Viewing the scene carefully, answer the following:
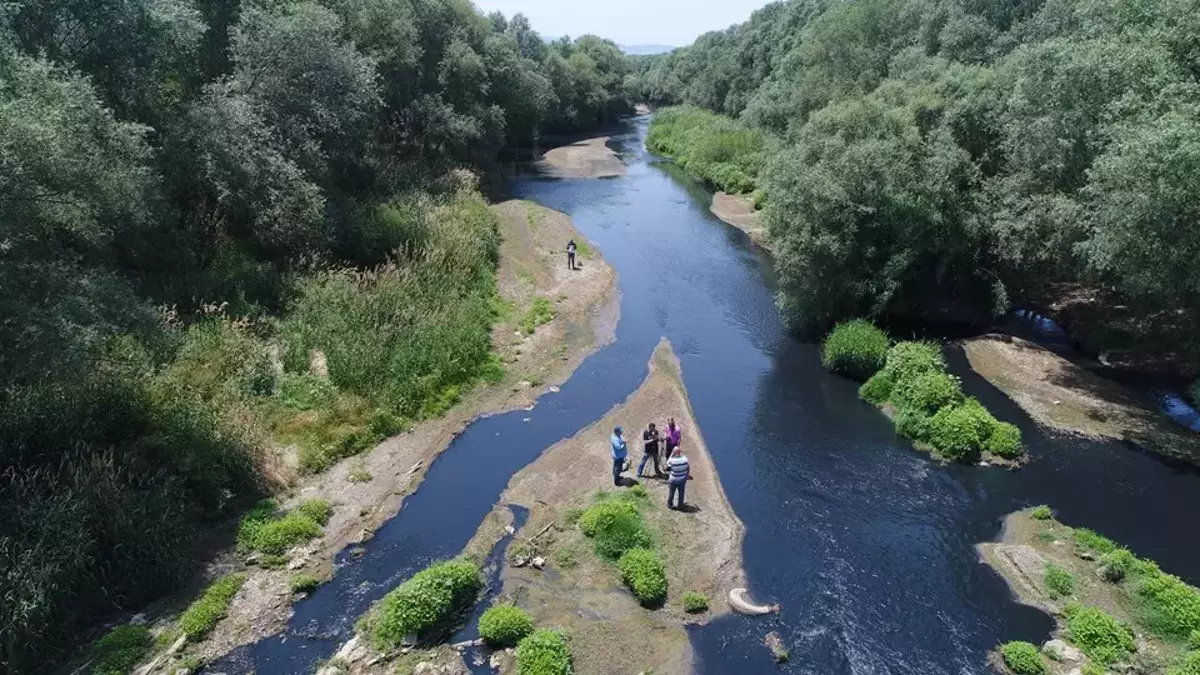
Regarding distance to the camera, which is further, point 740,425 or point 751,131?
point 751,131

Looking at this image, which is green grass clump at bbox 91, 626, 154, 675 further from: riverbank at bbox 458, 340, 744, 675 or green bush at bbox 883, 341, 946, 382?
green bush at bbox 883, 341, 946, 382

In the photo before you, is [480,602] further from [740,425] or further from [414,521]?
[740,425]

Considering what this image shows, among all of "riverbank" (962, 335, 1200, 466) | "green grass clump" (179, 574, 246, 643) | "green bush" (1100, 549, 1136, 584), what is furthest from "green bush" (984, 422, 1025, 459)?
"green grass clump" (179, 574, 246, 643)

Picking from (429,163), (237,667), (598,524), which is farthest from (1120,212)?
(429,163)

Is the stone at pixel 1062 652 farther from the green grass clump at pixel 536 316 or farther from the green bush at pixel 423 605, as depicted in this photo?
the green grass clump at pixel 536 316

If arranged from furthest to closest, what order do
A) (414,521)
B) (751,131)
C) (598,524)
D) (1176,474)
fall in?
(751,131), (1176,474), (414,521), (598,524)

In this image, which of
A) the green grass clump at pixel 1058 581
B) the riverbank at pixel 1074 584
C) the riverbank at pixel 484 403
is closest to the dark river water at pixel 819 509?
the riverbank at pixel 1074 584
